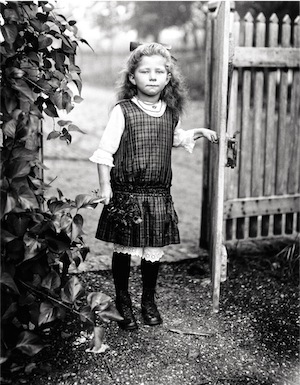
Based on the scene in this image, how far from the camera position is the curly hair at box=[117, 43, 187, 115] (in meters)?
3.34

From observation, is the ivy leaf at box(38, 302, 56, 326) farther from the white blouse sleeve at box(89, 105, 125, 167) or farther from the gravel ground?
the white blouse sleeve at box(89, 105, 125, 167)

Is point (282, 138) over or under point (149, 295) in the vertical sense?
over

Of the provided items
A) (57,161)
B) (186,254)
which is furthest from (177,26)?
(186,254)

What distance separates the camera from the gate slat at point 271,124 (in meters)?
4.84

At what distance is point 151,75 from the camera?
3.30m

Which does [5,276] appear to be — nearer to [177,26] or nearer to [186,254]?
[186,254]

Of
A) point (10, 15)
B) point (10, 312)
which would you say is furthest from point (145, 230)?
point (10, 15)

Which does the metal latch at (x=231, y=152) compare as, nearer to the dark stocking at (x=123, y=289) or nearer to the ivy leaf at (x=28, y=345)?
the dark stocking at (x=123, y=289)

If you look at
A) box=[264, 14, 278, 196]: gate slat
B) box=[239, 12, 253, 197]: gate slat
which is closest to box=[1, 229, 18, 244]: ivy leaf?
box=[239, 12, 253, 197]: gate slat

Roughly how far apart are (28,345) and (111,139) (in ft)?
4.25

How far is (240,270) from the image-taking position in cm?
450

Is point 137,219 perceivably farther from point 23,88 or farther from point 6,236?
point 23,88

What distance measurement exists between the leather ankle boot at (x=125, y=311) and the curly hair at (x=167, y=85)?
46.2 inches

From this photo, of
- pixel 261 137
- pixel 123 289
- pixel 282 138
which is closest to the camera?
pixel 123 289
